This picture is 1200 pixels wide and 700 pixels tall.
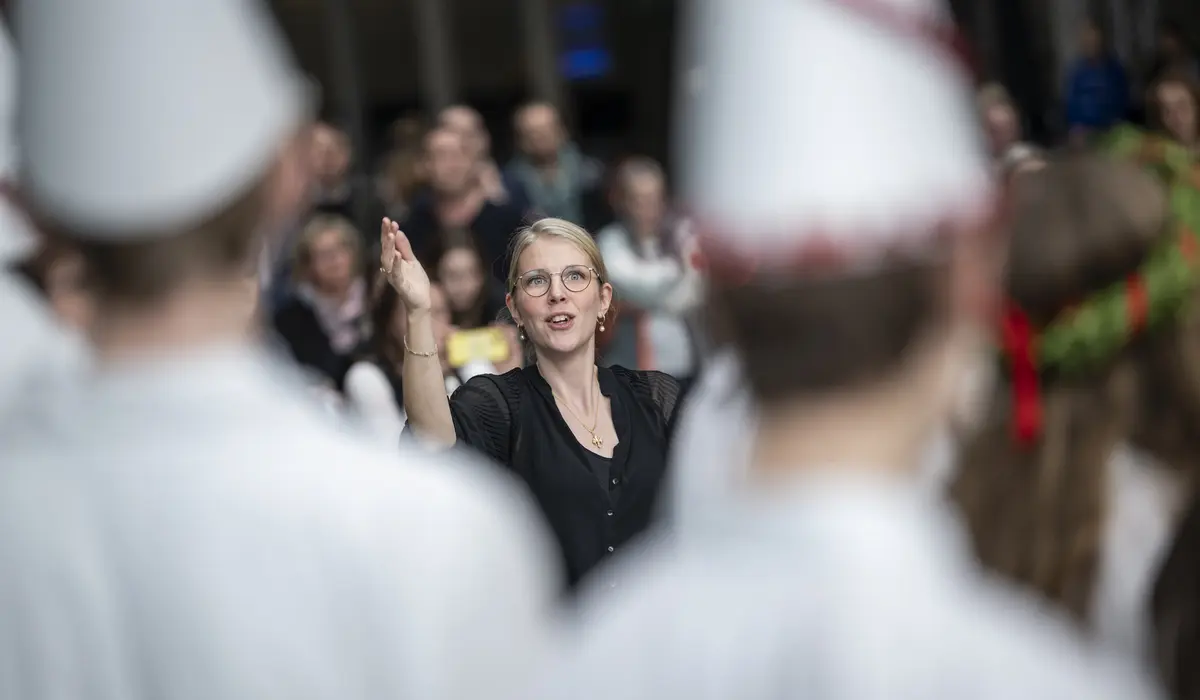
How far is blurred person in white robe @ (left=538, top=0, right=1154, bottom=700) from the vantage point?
4.49ft

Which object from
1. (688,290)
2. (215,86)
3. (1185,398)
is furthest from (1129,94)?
(215,86)

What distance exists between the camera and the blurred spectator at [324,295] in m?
6.15

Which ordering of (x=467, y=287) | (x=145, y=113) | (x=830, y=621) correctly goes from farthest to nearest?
(x=467, y=287)
(x=145, y=113)
(x=830, y=621)

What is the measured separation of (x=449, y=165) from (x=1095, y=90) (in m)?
5.25

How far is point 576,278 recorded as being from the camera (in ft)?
13.0

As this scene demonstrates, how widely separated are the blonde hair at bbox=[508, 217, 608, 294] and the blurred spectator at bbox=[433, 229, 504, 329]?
1137 millimetres

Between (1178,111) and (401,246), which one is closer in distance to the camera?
(401,246)

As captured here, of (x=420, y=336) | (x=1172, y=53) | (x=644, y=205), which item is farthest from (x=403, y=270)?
(x=1172, y=53)

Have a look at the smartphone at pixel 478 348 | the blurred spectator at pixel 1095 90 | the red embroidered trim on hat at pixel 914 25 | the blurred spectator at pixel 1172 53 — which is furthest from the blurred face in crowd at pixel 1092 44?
the red embroidered trim on hat at pixel 914 25

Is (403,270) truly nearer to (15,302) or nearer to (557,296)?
(557,296)

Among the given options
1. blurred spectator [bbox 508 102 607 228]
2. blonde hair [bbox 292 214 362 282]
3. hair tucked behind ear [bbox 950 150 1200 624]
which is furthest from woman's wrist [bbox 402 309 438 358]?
blurred spectator [bbox 508 102 607 228]

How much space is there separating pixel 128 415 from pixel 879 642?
0.70 meters

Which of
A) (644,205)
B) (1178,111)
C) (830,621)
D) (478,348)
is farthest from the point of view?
(644,205)

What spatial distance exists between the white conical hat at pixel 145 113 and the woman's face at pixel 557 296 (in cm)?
235
